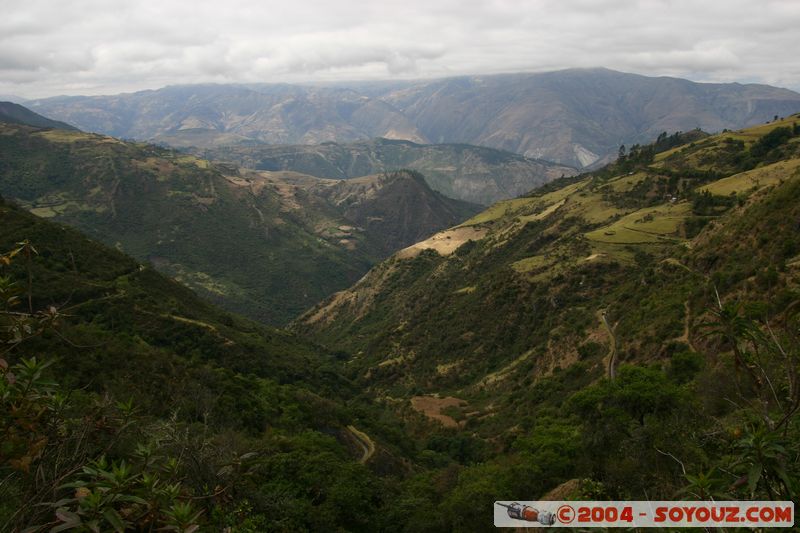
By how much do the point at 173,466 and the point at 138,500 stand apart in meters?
Result: 1.39

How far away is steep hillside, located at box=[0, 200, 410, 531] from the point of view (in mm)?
5613

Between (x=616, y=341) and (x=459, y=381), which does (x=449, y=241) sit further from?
(x=616, y=341)

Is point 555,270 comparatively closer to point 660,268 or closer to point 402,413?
point 660,268

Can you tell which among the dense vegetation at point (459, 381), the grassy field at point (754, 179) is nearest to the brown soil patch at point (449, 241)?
the dense vegetation at point (459, 381)

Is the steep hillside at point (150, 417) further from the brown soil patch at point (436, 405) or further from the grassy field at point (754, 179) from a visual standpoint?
the grassy field at point (754, 179)

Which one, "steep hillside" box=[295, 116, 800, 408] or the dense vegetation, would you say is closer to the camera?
the dense vegetation

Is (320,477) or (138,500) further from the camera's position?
(320,477)

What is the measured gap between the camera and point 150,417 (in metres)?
21.7

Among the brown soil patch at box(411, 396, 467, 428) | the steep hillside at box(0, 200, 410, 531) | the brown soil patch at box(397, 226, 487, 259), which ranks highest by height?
the steep hillside at box(0, 200, 410, 531)

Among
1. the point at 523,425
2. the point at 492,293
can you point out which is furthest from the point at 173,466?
the point at 492,293

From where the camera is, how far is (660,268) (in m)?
61.6

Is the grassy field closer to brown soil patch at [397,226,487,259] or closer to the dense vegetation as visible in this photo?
the dense vegetation

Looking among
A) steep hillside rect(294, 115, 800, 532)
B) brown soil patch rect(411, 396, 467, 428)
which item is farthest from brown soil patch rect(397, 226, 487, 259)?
brown soil patch rect(411, 396, 467, 428)

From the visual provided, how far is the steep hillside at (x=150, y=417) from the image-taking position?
221 inches
